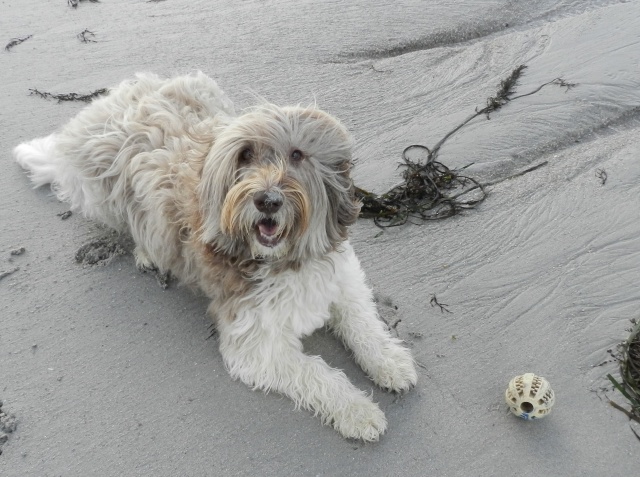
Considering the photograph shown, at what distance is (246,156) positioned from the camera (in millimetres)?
2877

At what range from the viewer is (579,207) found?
172 inches

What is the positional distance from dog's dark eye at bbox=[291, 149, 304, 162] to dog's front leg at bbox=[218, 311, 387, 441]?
3.43 feet

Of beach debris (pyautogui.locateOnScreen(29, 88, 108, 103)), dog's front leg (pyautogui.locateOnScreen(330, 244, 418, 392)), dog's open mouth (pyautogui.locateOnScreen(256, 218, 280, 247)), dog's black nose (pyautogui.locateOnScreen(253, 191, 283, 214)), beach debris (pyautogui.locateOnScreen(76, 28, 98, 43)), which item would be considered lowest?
dog's front leg (pyautogui.locateOnScreen(330, 244, 418, 392))

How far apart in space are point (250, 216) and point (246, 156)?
1.11ft

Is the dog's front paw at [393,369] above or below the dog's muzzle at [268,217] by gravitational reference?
below

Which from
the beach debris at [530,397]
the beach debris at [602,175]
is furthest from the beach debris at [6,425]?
the beach debris at [602,175]

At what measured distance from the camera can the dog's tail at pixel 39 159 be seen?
466cm

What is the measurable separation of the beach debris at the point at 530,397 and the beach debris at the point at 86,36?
620 cm

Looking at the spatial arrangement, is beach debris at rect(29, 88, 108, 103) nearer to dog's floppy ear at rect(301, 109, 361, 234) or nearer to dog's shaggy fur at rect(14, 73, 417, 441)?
dog's shaggy fur at rect(14, 73, 417, 441)

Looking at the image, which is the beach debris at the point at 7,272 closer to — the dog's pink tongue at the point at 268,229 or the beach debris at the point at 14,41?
the dog's pink tongue at the point at 268,229

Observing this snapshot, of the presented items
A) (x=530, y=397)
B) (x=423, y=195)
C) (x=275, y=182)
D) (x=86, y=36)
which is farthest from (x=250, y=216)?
(x=86, y=36)

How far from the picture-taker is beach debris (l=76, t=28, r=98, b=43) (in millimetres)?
6633

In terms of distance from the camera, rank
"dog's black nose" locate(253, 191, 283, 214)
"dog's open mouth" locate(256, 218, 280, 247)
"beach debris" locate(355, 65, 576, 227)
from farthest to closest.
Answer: "beach debris" locate(355, 65, 576, 227) < "dog's open mouth" locate(256, 218, 280, 247) < "dog's black nose" locate(253, 191, 283, 214)

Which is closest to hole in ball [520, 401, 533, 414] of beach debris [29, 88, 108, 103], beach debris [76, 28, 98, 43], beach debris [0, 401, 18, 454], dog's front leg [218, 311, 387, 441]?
dog's front leg [218, 311, 387, 441]
